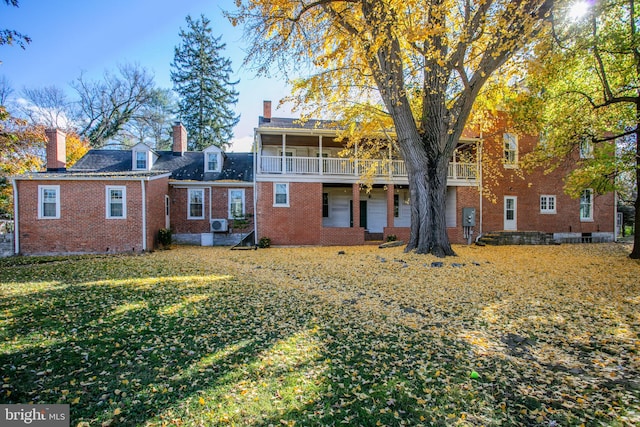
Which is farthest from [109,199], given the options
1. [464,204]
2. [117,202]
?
[464,204]

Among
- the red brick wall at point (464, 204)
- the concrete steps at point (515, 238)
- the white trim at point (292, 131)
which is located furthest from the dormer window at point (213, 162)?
the concrete steps at point (515, 238)

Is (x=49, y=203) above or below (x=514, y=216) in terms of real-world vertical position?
above

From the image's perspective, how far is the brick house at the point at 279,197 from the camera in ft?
45.9

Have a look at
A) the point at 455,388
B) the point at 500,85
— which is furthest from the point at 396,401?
the point at 500,85

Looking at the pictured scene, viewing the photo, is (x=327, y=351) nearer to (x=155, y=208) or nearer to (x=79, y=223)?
(x=155, y=208)

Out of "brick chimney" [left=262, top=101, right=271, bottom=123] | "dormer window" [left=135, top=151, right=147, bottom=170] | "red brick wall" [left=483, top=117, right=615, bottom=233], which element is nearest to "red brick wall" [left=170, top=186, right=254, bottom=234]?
"dormer window" [left=135, top=151, right=147, bottom=170]

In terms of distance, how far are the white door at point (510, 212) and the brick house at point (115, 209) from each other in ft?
49.4

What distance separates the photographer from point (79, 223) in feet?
46.0

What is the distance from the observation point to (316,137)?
1686 centimetres

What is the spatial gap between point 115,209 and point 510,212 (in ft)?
69.0

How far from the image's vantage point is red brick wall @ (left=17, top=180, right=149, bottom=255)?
13.8m

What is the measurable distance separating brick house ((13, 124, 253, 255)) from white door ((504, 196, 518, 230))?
1504 cm

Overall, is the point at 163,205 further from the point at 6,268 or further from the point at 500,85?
the point at 500,85

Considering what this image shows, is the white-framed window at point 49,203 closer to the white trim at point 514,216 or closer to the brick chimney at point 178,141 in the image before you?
the brick chimney at point 178,141
